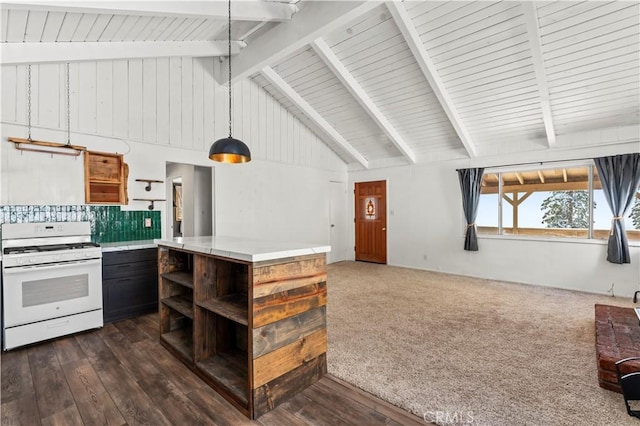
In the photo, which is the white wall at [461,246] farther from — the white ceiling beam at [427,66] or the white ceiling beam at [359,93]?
the white ceiling beam at [427,66]

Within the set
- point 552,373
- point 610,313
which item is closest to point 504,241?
point 610,313

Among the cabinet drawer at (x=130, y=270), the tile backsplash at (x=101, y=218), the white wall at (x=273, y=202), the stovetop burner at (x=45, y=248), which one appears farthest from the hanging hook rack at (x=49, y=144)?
the white wall at (x=273, y=202)

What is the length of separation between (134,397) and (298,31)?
4186 millimetres

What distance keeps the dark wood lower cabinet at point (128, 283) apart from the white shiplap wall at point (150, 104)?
166 cm

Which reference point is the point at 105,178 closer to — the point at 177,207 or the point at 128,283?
the point at 128,283

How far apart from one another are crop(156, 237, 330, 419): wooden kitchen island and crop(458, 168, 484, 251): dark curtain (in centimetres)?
446

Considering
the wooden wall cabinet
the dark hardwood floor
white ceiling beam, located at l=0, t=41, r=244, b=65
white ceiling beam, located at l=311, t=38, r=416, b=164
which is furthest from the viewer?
white ceiling beam, located at l=311, t=38, r=416, b=164

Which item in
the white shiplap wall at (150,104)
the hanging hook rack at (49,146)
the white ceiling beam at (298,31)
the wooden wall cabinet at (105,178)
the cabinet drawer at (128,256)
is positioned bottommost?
the cabinet drawer at (128,256)

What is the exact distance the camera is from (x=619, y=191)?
174 inches

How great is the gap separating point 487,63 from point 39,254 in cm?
561

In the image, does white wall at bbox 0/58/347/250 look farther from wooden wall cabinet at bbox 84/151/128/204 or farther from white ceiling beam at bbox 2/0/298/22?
white ceiling beam at bbox 2/0/298/22

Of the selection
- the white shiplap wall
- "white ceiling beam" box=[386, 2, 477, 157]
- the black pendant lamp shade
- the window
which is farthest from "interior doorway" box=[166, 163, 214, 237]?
the window

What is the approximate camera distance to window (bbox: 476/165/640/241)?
15.7ft

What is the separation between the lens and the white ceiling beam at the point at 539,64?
3.10 meters
